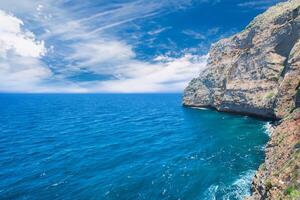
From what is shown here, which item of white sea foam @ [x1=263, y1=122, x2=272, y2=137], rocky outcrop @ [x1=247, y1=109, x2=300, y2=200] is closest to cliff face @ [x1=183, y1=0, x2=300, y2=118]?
white sea foam @ [x1=263, y1=122, x2=272, y2=137]

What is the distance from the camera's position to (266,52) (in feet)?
255

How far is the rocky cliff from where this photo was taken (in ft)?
84.0

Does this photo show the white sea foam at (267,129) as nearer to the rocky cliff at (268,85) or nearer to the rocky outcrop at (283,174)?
the rocky cliff at (268,85)

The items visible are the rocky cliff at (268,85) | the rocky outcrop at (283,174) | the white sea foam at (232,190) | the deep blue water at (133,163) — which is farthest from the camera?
the deep blue water at (133,163)

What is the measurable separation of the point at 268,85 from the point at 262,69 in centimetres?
649

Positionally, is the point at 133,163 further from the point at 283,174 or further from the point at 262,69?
the point at 262,69

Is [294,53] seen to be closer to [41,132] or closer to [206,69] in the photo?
[206,69]

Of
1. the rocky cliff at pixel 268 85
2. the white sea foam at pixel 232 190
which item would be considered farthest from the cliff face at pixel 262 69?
the white sea foam at pixel 232 190

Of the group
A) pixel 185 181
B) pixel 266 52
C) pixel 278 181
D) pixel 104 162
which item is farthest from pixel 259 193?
pixel 266 52

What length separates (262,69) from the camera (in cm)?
7794

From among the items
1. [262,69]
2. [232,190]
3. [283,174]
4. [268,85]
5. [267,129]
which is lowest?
[232,190]

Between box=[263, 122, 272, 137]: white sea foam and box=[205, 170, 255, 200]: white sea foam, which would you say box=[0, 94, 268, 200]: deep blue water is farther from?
box=[263, 122, 272, 137]: white sea foam

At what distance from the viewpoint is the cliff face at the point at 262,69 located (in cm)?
5806

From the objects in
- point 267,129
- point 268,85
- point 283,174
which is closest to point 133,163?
point 283,174
